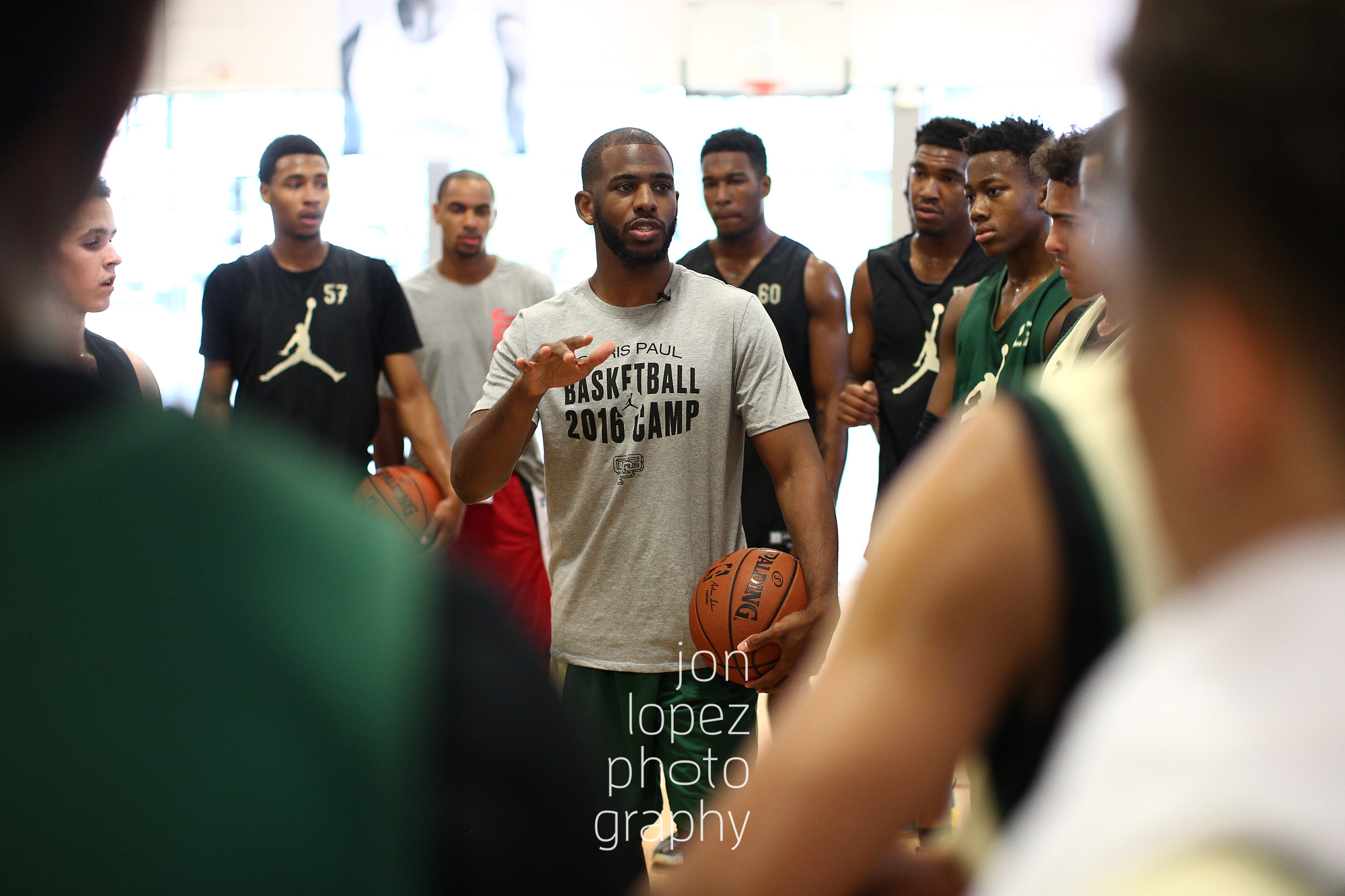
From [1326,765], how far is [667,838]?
3465 mm

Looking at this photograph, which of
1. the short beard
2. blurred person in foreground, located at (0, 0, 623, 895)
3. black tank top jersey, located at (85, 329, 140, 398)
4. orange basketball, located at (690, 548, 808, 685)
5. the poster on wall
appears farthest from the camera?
the poster on wall

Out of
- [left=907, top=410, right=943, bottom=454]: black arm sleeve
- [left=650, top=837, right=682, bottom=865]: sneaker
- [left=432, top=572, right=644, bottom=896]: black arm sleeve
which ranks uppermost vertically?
Result: [left=432, top=572, right=644, bottom=896]: black arm sleeve

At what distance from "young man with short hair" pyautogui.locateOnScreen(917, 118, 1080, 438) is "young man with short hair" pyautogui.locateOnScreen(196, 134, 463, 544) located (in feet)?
5.86

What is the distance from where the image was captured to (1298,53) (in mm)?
500

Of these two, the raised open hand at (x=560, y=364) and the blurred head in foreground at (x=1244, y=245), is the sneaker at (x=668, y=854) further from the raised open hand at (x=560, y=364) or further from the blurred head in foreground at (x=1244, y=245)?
the blurred head in foreground at (x=1244, y=245)

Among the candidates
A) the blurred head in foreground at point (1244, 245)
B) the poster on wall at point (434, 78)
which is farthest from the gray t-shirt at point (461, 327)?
the blurred head in foreground at point (1244, 245)

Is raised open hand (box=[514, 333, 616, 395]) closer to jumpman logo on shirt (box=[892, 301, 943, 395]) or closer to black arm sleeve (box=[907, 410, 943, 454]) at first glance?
black arm sleeve (box=[907, 410, 943, 454])

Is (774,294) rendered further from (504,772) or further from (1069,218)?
(504,772)

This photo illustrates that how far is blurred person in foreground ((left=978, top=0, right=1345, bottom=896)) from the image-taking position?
465 millimetres

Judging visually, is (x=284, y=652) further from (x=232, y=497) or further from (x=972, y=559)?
(x=972, y=559)

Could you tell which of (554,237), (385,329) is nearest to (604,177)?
(385,329)

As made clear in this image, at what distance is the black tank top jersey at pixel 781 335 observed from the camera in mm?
4145

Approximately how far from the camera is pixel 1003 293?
3.36 metres

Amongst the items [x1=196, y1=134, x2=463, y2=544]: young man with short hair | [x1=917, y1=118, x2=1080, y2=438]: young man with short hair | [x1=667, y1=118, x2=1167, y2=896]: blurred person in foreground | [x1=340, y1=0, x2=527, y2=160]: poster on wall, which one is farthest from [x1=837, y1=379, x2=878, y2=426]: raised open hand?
[x1=340, y1=0, x2=527, y2=160]: poster on wall
